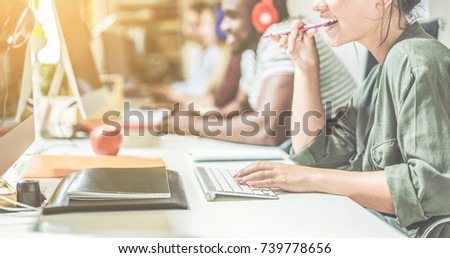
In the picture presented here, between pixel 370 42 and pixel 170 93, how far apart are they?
74.5 inches

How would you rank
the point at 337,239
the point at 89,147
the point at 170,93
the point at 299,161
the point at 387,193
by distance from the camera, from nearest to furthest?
the point at 337,239 < the point at 387,193 < the point at 299,161 < the point at 89,147 < the point at 170,93

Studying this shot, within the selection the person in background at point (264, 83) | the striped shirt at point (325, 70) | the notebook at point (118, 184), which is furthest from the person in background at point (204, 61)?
the notebook at point (118, 184)

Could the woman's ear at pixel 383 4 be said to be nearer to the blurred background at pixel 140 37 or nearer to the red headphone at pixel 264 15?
the blurred background at pixel 140 37

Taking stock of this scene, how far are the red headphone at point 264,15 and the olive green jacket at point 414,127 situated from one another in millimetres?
598

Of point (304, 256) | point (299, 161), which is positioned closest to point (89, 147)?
point (299, 161)

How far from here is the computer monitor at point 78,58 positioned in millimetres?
1440

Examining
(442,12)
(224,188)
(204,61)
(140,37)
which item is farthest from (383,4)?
(140,37)

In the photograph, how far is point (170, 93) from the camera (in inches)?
119

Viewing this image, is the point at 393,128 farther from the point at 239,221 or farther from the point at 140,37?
the point at 140,37

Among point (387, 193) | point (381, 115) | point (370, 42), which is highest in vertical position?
point (370, 42)

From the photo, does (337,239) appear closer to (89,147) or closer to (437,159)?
(437,159)

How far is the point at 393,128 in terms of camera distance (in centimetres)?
111

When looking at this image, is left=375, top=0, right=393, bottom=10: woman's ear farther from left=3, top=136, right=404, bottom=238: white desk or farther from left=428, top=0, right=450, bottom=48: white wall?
left=3, top=136, right=404, bottom=238: white desk
